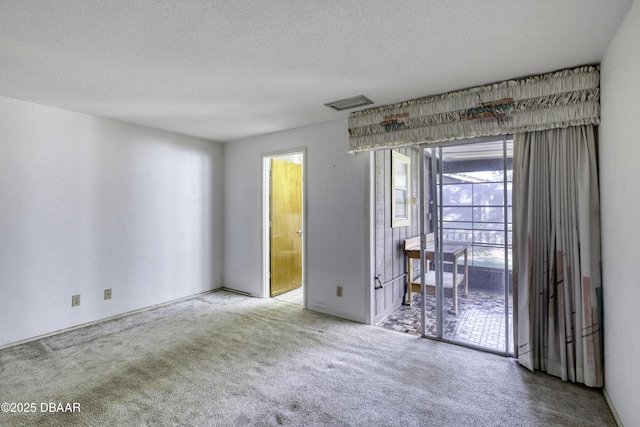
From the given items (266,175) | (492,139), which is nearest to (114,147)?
(266,175)

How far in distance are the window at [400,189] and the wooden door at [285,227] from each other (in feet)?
5.50

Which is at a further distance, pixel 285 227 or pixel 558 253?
pixel 285 227

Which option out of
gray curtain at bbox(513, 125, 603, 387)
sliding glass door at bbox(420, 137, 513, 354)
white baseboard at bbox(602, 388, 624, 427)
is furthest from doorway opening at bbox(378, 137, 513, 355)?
white baseboard at bbox(602, 388, 624, 427)

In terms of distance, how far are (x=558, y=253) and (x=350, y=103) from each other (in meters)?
2.17

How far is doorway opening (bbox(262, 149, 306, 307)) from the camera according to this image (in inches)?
172

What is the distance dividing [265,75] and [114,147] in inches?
90.1

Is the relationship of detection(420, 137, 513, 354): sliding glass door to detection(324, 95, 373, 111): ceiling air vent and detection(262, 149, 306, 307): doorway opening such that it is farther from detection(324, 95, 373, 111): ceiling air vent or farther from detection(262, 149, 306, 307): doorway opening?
detection(262, 149, 306, 307): doorway opening

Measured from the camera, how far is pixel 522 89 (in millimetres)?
2420

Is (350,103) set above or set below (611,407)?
above

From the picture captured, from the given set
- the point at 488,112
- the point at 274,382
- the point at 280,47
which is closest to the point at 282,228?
the point at 274,382

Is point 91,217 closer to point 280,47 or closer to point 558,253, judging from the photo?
point 280,47

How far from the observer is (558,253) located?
2312 millimetres

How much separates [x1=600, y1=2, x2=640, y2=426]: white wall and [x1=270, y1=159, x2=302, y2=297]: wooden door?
353cm

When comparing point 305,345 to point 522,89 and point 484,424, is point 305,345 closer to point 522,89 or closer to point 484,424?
point 484,424
